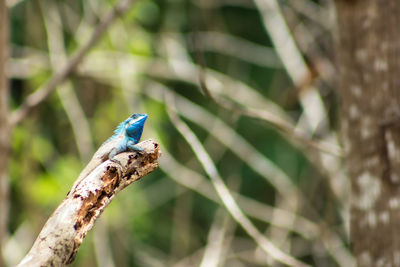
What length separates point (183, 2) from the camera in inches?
260

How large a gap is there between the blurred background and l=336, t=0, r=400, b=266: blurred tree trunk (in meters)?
1.94

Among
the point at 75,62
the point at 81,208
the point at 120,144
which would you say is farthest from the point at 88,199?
the point at 75,62

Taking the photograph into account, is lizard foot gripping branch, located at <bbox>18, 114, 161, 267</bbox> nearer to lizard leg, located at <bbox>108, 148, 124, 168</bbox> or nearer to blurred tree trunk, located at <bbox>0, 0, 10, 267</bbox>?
lizard leg, located at <bbox>108, 148, 124, 168</bbox>

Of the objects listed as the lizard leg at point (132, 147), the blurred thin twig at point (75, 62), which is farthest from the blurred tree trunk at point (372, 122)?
the blurred thin twig at point (75, 62)

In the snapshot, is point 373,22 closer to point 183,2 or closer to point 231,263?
point 183,2

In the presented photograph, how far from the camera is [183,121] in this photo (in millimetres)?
5098

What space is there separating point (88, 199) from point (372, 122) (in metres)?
1.48

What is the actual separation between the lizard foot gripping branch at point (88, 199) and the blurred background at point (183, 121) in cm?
267

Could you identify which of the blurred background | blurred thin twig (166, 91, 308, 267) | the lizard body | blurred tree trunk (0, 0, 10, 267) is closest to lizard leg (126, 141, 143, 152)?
the lizard body

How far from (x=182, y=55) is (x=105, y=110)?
3.35ft

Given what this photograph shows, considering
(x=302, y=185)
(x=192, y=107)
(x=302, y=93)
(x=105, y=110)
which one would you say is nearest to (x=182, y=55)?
(x=192, y=107)

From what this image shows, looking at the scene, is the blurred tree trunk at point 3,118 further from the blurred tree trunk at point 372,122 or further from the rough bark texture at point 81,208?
the blurred tree trunk at point 372,122

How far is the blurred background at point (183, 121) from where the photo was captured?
214 inches

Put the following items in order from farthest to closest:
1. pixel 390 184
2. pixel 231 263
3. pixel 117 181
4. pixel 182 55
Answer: pixel 231 263 → pixel 182 55 → pixel 390 184 → pixel 117 181
